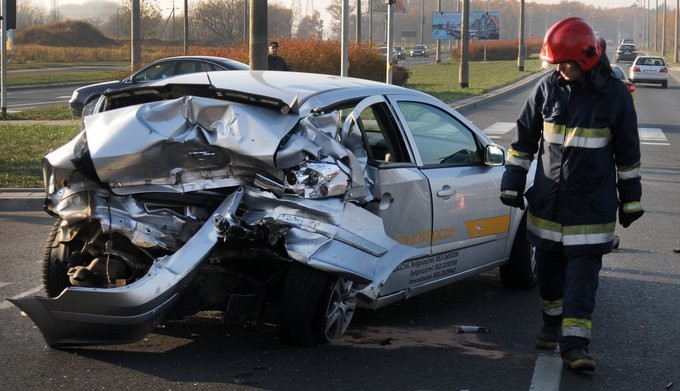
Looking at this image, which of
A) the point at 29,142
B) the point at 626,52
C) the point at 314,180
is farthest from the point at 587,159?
the point at 626,52

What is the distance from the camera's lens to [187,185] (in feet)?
17.7

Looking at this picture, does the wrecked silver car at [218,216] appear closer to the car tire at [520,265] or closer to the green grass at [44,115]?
the car tire at [520,265]

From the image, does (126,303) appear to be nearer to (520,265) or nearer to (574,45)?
(574,45)

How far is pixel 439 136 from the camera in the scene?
22.3 ft

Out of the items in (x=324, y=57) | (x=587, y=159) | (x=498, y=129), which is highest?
(x=324, y=57)

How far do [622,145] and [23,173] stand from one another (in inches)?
359

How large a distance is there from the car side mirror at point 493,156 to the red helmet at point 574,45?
5.03 feet

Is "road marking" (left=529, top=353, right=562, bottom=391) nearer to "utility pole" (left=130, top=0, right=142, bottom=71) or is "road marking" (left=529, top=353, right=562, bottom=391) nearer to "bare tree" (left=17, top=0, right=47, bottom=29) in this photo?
"utility pole" (left=130, top=0, right=142, bottom=71)

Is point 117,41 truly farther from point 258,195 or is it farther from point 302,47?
point 258,195

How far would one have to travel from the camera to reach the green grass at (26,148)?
12.2 m

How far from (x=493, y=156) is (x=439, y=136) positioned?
390 millimetres

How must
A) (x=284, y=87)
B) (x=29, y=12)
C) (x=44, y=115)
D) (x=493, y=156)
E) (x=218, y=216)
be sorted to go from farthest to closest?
(x=29, y=12) → (x=44, y=115) → (x=493, y=156) → (x=284, y=87) → (x=218, y=216)

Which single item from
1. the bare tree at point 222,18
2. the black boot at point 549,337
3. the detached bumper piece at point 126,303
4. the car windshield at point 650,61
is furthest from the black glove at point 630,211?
the bare tree at point 222,18

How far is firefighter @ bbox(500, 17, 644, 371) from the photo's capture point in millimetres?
5250
